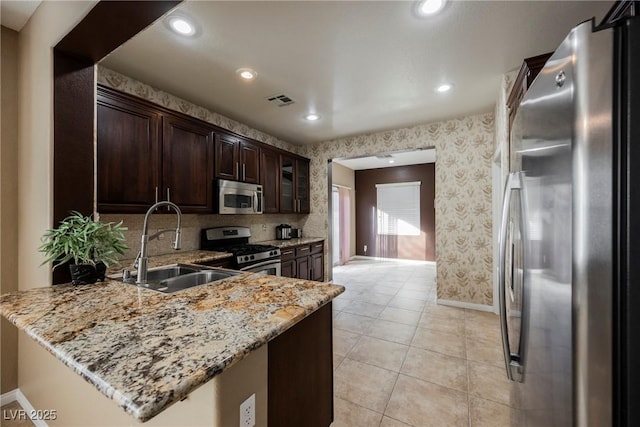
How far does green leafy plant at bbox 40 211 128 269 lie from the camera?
1.31 metres

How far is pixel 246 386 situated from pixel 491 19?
249 centimetres

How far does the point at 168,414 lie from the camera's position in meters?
0.86

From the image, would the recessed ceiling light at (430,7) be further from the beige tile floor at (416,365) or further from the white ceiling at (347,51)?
the beige tile floor at (416,365)

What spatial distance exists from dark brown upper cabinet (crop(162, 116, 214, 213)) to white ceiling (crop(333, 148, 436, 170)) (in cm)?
329

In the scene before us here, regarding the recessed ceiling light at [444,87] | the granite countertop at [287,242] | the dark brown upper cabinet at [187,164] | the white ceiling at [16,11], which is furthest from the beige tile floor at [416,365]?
the white ceiling at [16,11]

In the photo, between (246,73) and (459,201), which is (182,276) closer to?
(246,73)

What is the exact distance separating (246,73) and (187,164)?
109 cm

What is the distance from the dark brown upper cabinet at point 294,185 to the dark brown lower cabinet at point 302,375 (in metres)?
2.96

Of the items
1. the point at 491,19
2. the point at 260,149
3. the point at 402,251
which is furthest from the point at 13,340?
the point at 402,251

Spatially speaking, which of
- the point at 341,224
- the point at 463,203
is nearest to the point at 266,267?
the point at 463,203

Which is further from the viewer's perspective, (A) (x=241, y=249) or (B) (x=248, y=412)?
(A) (x=241, y=249)

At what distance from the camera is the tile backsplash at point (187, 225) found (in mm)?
2516

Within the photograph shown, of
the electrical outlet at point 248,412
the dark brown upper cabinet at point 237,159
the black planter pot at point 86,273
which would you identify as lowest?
the electrical outlet at point 248,412

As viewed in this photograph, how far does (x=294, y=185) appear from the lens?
445cm
